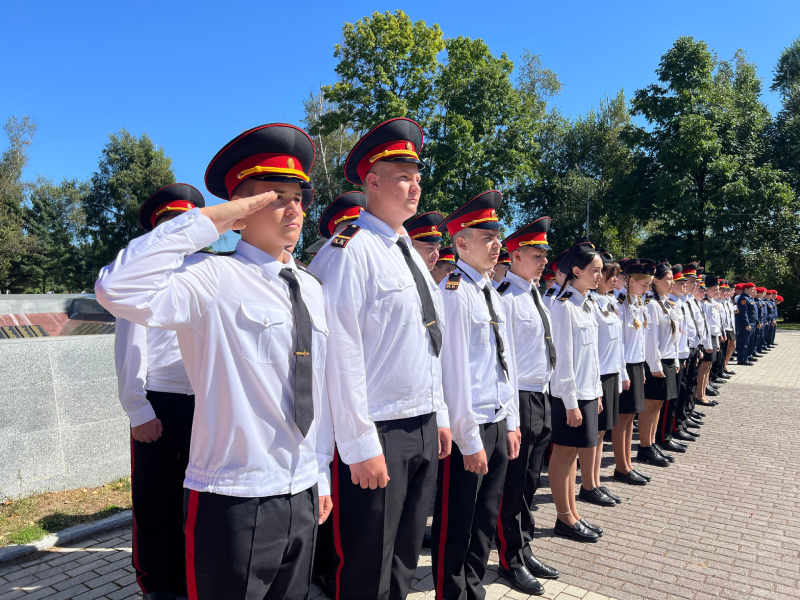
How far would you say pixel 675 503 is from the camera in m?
5.68

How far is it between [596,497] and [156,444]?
13.9ft

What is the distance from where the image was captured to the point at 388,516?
2.47m

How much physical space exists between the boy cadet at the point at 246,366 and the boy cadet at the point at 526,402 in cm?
221

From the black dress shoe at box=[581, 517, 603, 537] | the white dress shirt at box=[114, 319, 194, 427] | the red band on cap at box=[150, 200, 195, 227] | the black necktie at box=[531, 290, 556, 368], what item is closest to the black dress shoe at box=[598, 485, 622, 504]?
the black dress shoe at box=[581, 517, 603, 537]

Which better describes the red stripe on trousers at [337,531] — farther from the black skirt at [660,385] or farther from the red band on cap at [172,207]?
the black skirt at [660,385]

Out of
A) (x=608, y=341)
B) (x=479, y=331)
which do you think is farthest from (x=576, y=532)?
(x=479, y=331)

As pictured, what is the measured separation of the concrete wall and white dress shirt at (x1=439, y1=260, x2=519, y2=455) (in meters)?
3.90

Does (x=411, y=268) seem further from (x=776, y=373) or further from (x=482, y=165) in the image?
(x=482, y=165)

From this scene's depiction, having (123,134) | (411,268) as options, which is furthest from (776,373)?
(123,134)

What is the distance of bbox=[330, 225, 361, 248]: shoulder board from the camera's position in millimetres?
2596

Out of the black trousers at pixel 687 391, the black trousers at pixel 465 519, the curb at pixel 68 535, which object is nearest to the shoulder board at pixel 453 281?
the black trousers at pixel 465 519

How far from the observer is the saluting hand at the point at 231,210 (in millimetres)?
1916

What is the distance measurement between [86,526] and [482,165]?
25.6 meters

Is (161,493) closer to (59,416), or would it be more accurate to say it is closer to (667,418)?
(59,416)
